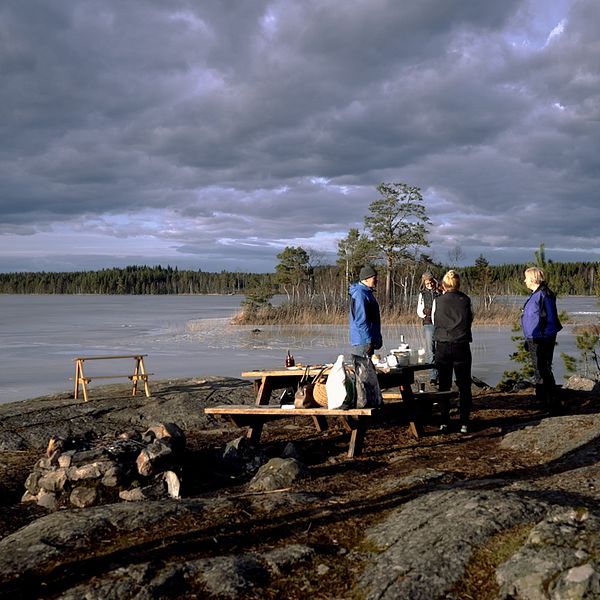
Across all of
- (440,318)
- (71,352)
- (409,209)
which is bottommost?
(71,352)

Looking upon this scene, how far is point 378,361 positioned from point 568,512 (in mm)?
3786

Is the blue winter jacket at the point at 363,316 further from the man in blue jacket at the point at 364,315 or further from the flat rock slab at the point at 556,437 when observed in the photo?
the flat rock slab at the point at 556,437

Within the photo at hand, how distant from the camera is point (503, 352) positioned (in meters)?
18.0

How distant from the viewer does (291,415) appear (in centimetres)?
675

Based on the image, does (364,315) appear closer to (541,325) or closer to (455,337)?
(455,337)

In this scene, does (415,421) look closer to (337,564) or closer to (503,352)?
(337,564)

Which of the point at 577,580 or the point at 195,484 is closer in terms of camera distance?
the point at 577,580

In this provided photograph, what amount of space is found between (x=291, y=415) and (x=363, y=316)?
1.48m

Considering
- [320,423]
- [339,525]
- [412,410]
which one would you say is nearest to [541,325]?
[412,410]

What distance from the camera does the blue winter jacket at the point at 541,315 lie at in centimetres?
807

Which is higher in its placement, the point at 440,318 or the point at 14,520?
the point at 440,318

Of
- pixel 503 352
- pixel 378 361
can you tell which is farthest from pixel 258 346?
pixel 378 361

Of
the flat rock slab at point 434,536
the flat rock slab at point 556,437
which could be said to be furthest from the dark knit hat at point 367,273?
the flat rock slab at point 434,536

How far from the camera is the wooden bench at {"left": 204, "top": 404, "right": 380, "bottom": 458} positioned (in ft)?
20.6
